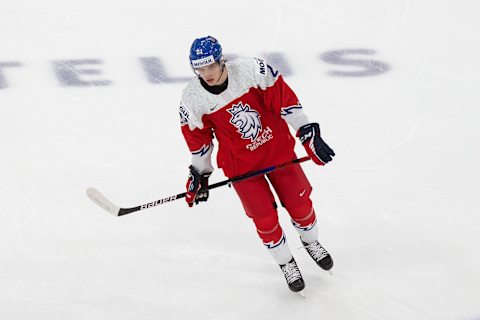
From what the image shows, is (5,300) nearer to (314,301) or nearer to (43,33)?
(314,301)

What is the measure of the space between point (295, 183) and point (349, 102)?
1643 mm

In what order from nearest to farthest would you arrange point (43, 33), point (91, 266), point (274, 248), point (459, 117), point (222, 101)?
point (222, 101) < point (274, 248) < point (91, 266) < point (459, 117) < point (43, 33)

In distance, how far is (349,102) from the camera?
4879 mm

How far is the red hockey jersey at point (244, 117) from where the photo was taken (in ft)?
10.7

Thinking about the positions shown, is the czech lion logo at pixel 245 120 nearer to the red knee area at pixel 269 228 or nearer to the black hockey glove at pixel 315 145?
the black hockey glove at pixel 315 145

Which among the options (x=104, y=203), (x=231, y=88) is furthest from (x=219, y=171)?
(x=231, y=88)

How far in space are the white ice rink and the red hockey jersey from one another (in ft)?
2.12

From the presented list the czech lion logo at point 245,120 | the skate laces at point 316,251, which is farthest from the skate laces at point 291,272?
the czech lion logo at point 245,120

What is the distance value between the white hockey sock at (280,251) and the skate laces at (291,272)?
28 mm

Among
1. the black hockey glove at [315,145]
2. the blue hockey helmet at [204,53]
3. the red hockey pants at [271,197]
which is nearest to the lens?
the blue hockey helmet at [204,53]

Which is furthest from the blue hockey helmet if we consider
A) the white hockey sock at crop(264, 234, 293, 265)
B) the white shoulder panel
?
the white hockey sock at crop(264, 234, 293, 265)

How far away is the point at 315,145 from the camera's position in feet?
10.6

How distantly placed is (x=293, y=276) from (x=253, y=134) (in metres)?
0.73

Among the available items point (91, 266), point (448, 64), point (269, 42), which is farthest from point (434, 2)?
point (91, 266)
